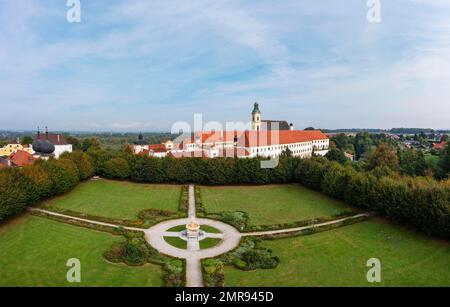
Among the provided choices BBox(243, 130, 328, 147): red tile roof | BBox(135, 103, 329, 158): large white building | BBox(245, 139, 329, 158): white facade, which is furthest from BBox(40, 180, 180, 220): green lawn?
BBox(243, 130, 328, 147): red tile roof

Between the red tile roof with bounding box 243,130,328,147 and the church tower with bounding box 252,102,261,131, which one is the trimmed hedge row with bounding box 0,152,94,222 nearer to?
the red tile roof with bounding box 243,130,328,147

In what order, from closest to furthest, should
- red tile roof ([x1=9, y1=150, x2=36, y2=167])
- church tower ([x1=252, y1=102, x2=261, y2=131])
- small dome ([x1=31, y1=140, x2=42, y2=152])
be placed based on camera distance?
red tile roof ([x1=9, y1=150, x2=36, y2=167]), small dome ([x1=31, y1=140, x2=42, y2=152]), church tower ([x1=252, y1=102, x2=261, y2=131])

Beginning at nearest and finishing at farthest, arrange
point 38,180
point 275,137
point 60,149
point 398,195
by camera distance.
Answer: point 398,195 → point 38,180 → point 60,149 → point 275,137

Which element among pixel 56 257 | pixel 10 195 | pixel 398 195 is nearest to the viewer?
pixel 56 257

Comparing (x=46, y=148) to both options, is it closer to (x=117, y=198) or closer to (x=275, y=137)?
(x=117, y=198)

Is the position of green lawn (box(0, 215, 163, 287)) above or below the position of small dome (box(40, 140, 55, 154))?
below

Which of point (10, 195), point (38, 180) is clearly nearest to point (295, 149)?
point (38, 180)

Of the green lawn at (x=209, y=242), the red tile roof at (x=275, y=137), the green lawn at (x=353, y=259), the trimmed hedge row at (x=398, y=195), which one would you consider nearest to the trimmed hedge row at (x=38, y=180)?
the green lawn at (x=209, y=242)
